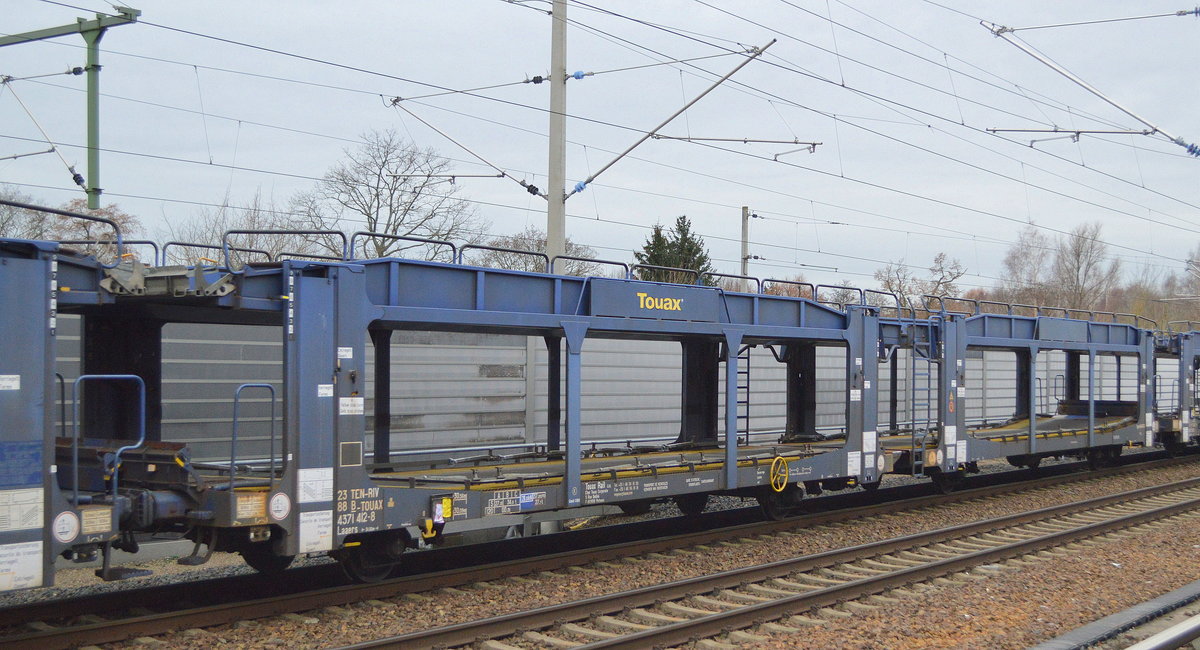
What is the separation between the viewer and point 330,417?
27.2ft

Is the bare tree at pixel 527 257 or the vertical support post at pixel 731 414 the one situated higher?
the bare tree at pixel 527 257

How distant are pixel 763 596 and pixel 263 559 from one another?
16.0ft

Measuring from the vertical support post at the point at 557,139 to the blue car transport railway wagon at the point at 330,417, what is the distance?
5.60 feet

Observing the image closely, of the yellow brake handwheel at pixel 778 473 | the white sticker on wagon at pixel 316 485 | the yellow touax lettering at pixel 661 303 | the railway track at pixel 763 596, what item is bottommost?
the railway track at pixel 763 596

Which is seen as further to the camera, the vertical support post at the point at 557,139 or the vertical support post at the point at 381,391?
the vertical support post at the point at 557,139

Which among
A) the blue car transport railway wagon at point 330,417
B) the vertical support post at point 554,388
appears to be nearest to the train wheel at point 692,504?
the blue car transport railway wagon at point 330,417

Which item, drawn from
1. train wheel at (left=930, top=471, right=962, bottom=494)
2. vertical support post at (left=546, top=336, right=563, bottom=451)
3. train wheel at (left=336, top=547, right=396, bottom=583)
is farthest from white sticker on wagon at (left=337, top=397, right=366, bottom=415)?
train wheel at (left=930, top=471, right=962, bottom=494)

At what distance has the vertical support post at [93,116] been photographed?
34.3ft

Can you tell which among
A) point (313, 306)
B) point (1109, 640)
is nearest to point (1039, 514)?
point (1109, 640)

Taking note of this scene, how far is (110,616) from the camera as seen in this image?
7.84 m

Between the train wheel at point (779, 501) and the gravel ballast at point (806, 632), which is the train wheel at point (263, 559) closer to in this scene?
the gravel ballast at point (806, 632)

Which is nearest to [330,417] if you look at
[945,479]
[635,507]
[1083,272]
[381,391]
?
[381,391]

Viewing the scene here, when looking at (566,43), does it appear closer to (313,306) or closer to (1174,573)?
(313,306)

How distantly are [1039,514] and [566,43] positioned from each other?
9.85 metres
